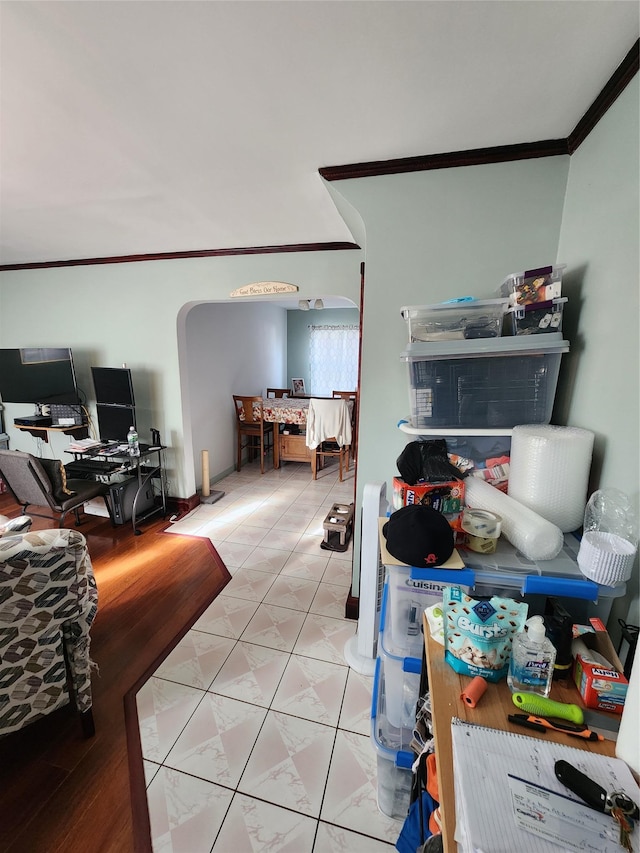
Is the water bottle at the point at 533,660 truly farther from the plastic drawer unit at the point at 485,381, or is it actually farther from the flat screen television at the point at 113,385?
the flat screen television at the point at 113,385

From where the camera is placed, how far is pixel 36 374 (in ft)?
10.5

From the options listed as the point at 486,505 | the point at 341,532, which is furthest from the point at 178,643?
the point at 486,505

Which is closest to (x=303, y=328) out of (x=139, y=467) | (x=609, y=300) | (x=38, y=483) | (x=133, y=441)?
(x=133, y=441)

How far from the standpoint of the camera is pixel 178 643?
6.07 ft

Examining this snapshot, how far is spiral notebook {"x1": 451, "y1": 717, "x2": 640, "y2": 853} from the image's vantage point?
0.50 meters

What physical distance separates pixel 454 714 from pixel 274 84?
1728 mm

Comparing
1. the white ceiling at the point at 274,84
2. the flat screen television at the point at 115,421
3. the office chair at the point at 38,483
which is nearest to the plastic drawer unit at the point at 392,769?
the white ceiling at the point at 274,84

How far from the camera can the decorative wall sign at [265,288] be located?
2.63 m

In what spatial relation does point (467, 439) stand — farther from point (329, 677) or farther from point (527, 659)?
point (329, 677)

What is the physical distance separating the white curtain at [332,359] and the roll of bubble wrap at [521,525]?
5.31 metres

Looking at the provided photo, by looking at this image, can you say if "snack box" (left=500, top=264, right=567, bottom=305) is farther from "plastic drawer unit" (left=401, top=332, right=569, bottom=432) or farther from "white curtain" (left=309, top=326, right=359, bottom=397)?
"white curtain" (left=309, top=326, right=359, bottom=397)

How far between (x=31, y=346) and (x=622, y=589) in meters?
4.67

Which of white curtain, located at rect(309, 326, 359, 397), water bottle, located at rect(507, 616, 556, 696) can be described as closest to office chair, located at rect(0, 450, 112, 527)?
water bottle, located at rect(507, 616, 556, 696)

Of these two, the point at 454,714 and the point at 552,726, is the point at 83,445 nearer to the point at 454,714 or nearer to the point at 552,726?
the point at 454,714
